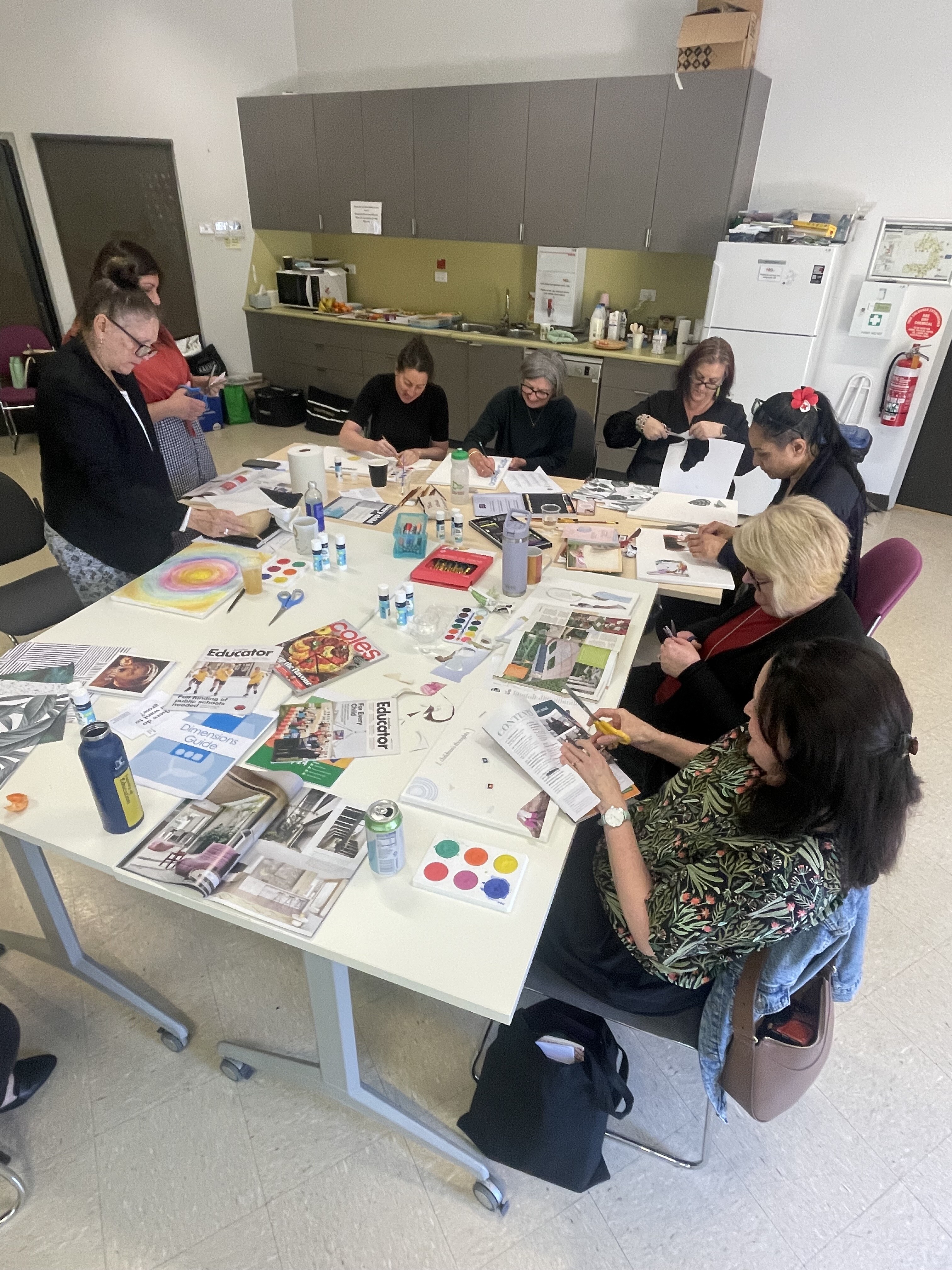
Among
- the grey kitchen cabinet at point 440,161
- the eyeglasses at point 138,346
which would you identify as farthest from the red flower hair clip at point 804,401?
the grey kitchen cabinet at point 440,161

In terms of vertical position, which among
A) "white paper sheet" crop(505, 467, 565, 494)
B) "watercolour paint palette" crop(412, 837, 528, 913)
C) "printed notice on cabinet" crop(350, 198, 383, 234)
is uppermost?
"printed notice on cabinet" crop(350, 198, 383, 234)

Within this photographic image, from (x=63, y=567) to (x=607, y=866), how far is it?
209 centimetres

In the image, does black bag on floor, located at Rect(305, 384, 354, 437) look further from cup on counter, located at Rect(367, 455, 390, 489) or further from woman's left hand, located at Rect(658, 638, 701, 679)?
woman's left hand, located at Rect(658, 638, 701, 679)

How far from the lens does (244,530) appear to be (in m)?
2.36

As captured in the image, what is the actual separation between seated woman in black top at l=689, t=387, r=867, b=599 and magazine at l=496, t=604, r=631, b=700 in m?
0.64

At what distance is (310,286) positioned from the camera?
5.92 metres

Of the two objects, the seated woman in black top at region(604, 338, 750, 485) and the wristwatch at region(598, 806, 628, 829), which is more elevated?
the seated woman in black top at region(604, 338, 750, 485)

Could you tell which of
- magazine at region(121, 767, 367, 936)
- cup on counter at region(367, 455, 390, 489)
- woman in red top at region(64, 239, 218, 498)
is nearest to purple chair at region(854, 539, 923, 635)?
magazine at region(121, 767, 367, 936)

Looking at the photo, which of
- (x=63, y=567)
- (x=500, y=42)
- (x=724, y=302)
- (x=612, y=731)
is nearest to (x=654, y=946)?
(x=612, y=731)

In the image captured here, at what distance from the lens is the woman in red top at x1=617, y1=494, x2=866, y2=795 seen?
67.6 inches

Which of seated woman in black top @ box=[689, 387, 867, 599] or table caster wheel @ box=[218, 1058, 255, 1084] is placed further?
seated woman in black top @ box=[689, 387, 867, 599]

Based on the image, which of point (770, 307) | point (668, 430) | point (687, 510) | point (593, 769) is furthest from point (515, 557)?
point (770, 307)

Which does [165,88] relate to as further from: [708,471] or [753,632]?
[753,632]

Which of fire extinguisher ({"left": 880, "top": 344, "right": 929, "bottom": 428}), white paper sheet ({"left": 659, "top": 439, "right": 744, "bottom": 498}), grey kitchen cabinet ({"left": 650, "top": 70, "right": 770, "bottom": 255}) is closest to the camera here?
white paper sheet ({"left": 659, "top": 439, "right": 744, "bottom": 498})
